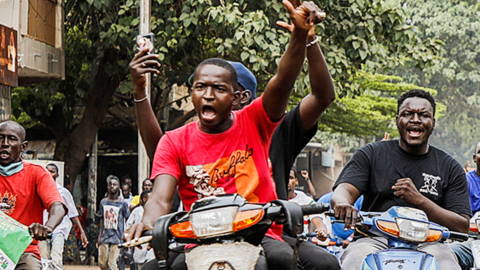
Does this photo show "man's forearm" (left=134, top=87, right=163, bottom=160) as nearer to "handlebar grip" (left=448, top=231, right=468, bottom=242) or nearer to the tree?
"handlebar grip" (left=448, top=231, right=468, bottom=242)

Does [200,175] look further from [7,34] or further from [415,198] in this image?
[7,34]

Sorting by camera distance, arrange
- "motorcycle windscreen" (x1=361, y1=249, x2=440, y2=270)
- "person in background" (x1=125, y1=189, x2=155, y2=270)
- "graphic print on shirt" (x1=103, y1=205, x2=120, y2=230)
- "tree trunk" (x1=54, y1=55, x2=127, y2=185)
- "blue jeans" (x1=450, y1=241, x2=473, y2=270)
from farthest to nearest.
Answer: "tree trunk" (x1=54, y1=55, x2=127, y2=185) < "graphic print on shirt" (x1=103, y1=205, x2=120, y2=230) < "person in background" (x1=125, y1=189, x2=155, y2=270) < "blue jeans" (x1=450, y1=241, x2=473, y2=270) < "motorcycle windscreen" (x1=361, y1=249, x2=440, y2=270)

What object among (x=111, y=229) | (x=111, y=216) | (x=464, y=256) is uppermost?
(x=464, y=256)

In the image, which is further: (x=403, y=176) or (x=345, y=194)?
(x=403, y=176)

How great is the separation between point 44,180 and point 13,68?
645 centimetres

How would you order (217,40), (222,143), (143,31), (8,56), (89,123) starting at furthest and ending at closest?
1. (89,123)
2. (217,40)
3. (143,31)
4. (8,56)
5. (222,143)

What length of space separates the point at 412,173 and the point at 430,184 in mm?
137

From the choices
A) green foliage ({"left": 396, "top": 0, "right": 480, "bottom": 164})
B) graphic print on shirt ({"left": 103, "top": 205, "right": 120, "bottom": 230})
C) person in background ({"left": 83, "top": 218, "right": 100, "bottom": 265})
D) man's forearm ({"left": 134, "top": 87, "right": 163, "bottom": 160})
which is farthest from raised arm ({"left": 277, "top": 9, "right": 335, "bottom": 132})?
green foliage ({"left": 396, "top": 0, "right": 480, "bottom": 164})

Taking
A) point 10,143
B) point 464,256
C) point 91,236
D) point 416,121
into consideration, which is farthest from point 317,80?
point 91,236

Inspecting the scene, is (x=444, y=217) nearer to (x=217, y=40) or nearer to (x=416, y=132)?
(x=416, y=132)

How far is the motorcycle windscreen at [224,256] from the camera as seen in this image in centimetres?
291

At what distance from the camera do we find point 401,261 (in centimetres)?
399

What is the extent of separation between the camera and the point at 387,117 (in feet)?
79.3

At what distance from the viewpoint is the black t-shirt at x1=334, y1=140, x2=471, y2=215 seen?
4984mm
